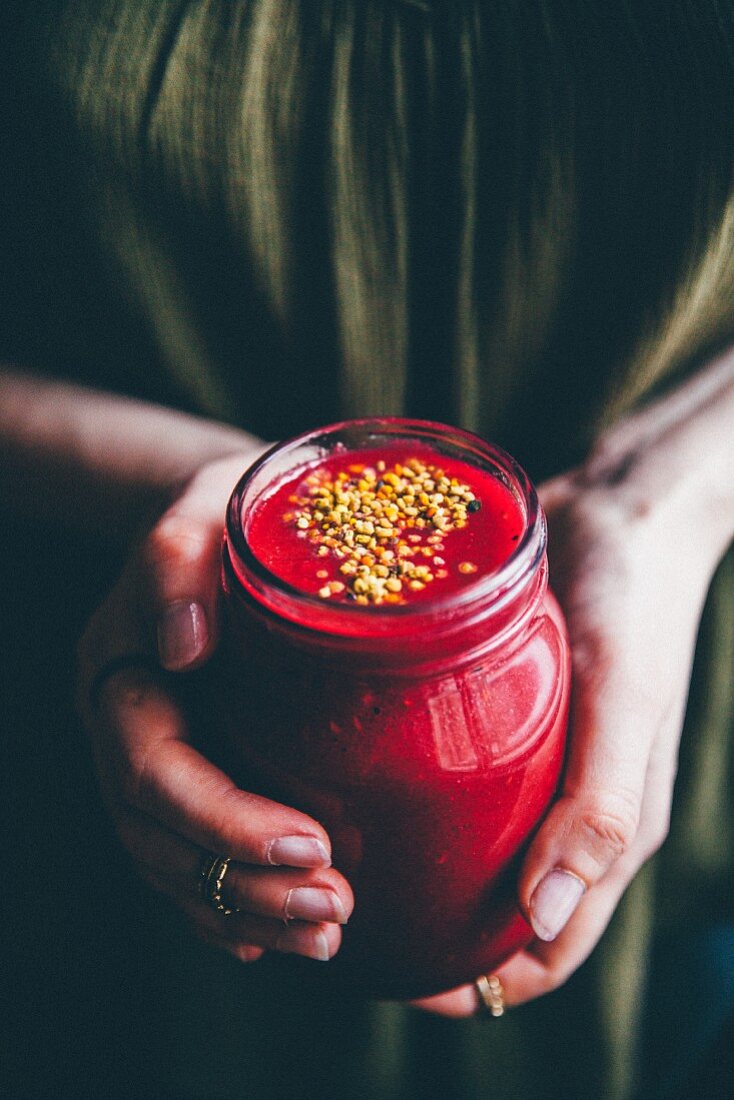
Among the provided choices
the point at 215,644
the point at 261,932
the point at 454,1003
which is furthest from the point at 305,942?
the point at 454,1003

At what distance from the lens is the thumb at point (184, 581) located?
2.57ft

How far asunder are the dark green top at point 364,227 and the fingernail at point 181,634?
1.59 feet

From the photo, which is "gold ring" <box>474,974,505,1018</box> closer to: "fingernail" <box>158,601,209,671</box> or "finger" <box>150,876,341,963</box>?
"finger" <box>150,876,341,963</box>

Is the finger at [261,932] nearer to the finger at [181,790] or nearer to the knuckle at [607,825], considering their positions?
the finger at [181,790]

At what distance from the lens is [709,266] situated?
3.37 feet

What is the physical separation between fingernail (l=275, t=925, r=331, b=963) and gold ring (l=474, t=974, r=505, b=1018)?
1.14 ft

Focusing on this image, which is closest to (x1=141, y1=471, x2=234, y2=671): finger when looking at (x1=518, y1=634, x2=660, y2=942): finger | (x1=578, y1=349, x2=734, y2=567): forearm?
(x1=518, y1=634, x2=660, y2=942): finger

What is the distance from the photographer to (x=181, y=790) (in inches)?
30.5

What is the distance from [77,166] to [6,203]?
5.4 inches

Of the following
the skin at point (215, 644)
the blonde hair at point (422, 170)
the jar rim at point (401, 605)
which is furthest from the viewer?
the blonde hair at point (422, 170)

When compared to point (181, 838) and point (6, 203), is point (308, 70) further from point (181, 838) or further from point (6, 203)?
point (181, 838)

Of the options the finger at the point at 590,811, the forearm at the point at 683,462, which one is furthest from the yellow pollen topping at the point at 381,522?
the forearm at the point at 683,462

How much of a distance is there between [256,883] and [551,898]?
28 cm

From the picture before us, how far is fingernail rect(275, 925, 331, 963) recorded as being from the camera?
778mm
